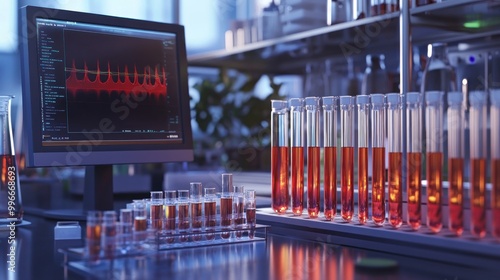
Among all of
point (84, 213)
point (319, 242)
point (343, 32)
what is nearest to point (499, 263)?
point (319, 242)

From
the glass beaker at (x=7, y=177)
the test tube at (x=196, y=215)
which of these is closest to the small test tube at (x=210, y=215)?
the test tube at (x=196, y=215)

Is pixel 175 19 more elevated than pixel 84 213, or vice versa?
pixel 175 19

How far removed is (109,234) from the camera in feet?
3.43

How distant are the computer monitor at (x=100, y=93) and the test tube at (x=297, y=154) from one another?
41 centimetres

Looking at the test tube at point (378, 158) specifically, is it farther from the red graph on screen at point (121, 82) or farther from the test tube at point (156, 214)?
the red graph on screen at point (121, 82)

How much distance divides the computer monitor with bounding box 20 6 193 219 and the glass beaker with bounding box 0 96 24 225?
0.18 m

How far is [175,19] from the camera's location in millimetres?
2924

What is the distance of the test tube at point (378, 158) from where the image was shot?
4.00 feet

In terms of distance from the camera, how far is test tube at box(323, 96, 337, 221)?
1324 mm

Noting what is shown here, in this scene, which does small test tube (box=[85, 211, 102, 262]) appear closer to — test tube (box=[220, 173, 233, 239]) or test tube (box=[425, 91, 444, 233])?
test tube (box=[220, 173, 233, 239])

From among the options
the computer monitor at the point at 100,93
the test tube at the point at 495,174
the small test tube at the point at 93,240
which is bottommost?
A: the small test tube at the point at 93,240

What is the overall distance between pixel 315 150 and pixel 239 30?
146cm

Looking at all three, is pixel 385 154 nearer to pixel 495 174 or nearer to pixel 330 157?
pixel 330 157

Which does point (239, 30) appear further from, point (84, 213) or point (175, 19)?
point (84, 213)
